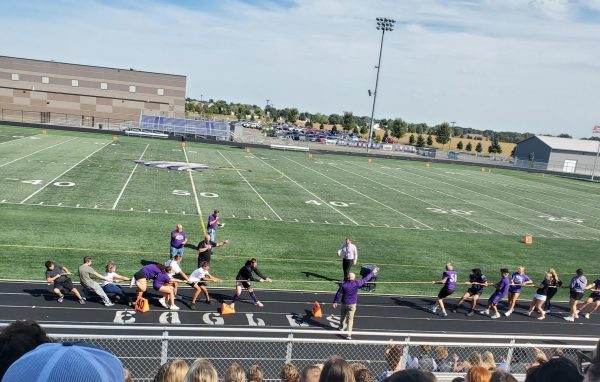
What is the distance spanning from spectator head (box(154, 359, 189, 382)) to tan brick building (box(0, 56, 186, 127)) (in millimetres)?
84089

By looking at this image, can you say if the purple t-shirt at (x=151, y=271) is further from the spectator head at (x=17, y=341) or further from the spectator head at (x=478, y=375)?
the spectator head at (x=478, y=375)

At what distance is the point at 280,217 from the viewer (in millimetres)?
23906

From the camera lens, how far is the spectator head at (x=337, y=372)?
11.5 ft

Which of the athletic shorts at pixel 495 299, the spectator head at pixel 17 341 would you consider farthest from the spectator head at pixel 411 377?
the athletic shorts at pixel 495 299

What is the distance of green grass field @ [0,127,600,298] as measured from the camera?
16.8m

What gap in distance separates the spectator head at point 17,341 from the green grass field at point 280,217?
1167 centimetres

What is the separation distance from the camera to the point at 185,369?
13.1ft

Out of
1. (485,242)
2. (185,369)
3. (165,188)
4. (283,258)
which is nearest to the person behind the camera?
(185,369)

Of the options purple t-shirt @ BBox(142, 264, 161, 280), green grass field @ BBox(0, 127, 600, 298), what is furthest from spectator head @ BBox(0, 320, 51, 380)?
green grass field @ BBox(0, 127, 600, 298)

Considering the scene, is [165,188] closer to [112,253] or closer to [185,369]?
[112,253]

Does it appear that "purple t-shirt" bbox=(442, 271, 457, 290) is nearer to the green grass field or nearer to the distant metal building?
the green grass field

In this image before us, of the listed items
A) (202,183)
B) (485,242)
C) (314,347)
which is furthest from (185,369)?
(202,183)

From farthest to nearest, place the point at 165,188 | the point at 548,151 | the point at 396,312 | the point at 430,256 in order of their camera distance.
A: the point at 548,151 → the point at 165,188 → the point at 430,256 → the point at 396,312

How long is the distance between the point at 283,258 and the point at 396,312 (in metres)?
5.14
